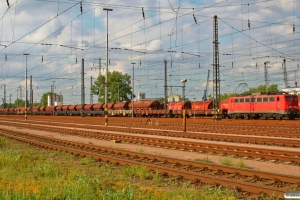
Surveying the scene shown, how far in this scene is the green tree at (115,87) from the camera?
4995 inches

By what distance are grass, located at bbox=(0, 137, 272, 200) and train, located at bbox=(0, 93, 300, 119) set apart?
21819mm

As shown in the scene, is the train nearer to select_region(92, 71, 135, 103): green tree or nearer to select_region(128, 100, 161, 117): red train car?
select_region(128, 100, 161, 117): red train car

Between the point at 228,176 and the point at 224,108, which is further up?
the point at 224,108

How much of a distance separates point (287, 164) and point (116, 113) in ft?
198

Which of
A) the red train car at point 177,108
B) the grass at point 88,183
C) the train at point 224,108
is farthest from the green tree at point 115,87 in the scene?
the grass at point 88,183

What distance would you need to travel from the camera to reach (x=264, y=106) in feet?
141

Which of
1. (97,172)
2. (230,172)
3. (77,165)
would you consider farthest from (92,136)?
(230,172)

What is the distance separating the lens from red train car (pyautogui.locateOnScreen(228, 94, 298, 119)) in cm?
4050

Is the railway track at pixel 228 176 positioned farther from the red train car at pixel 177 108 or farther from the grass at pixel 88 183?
the red train car at pixel 177 108

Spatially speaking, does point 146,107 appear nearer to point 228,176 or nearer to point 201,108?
point 201,108

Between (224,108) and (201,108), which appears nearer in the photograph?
(224,108)

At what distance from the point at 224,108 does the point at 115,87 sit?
7835 cm

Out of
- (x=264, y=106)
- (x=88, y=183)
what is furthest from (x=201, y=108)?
(x=88, y=183)

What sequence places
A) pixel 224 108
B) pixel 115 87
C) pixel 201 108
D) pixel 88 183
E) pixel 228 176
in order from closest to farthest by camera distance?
pixel 88 183 → pixel 228 176 → pixel 224 108 → pixel 201 108 → pixel 115 87
